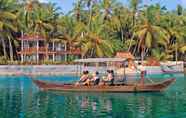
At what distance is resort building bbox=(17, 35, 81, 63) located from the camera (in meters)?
65.2

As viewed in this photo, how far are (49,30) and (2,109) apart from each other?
4306 centimetres

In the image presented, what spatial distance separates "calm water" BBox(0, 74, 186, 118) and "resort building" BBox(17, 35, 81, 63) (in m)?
34.4

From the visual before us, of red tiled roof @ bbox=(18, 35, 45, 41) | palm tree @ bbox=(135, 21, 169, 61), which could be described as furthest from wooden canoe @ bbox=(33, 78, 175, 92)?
palm tree @ bbox=(135, 21, 169, 61)

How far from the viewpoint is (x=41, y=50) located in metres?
66.0

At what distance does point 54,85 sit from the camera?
106 feet

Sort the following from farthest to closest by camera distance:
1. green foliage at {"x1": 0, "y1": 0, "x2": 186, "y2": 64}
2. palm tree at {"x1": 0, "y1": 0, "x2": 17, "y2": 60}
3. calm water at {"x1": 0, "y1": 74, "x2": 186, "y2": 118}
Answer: green foliage at {"x1": 0, "y1": 0, "x2": 186, "y2": 64}, palm tree at {"x1": 0, "y1": 0, "x2": 17, "y2": 60}, calm water at {"x1": 0, "y1": 74, "x2": 186, "y2": 118}

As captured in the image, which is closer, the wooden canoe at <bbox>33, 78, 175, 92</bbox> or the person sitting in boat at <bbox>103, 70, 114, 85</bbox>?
the wooden canoe at <bbox>33, 78, 175, 92</bbox>

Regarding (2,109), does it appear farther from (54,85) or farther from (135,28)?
(135,28)

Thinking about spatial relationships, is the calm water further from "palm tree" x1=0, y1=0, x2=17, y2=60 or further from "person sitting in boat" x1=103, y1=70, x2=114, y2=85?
"palm tree" x1=0, y1=0, x2=17, y2=60

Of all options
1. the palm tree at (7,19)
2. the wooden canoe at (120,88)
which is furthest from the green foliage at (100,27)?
the wooden canoe at (120,88)

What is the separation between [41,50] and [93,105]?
42.5 metres

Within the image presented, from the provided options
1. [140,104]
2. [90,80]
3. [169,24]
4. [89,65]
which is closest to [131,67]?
[89,65]

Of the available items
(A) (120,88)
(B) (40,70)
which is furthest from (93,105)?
(B) (40,70)

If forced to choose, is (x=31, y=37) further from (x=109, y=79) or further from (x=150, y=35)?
(x=109, y=79)
